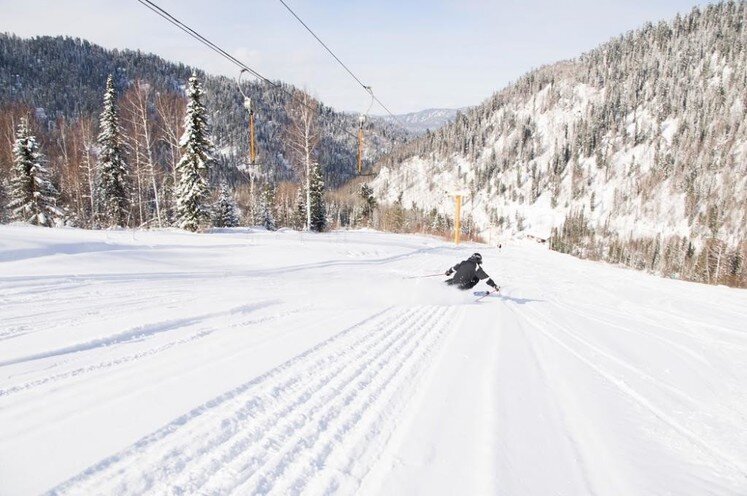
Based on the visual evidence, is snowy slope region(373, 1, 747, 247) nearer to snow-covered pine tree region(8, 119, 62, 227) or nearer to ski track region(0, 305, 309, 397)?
snow-covered pine tree region(8, 119, 62, 227)

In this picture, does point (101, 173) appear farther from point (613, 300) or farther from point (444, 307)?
point (613, 300)

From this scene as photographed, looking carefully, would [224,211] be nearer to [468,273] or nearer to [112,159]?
[112,159]

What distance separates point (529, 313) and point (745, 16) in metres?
218

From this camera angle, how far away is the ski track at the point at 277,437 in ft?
8.32

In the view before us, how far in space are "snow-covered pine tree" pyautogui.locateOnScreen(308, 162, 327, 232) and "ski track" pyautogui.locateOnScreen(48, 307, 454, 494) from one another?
31.3m

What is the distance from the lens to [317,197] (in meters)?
39.5

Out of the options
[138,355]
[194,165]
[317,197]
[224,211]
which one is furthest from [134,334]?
[224,211]

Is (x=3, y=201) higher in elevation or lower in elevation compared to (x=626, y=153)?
lower

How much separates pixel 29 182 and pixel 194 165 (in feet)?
36.2

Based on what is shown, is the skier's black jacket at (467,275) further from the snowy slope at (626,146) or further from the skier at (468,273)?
the snowy slope at (626,146)

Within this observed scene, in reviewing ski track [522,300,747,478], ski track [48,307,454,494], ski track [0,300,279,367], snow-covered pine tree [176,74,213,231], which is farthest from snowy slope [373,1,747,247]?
ski track [48,307,454,494]

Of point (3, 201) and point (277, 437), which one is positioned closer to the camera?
point (277, 437)

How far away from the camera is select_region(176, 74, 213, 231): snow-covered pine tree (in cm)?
2522

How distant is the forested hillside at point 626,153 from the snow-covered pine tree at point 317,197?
8893cm
